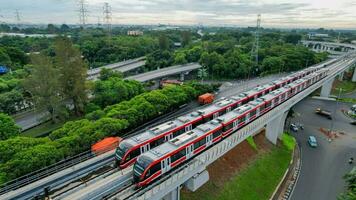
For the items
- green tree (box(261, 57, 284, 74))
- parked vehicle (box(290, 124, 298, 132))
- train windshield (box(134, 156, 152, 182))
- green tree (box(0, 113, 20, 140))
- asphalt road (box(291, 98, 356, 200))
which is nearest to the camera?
train windshield (box(134, 156, 152, 182))

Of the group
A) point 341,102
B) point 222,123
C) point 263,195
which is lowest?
point 263,195

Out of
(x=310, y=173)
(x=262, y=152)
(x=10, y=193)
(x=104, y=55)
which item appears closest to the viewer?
(x=10, y=193)

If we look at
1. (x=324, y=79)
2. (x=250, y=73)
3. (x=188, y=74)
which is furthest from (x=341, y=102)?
(x=188, y=74)

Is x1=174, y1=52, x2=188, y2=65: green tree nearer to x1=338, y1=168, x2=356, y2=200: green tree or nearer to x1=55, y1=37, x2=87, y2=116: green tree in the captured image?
x1=55, y1=37, x2=87, y2=116: green tree

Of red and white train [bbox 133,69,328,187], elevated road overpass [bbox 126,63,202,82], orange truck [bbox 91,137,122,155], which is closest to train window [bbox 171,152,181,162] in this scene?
red and white train [bbox 133,69,328,187]

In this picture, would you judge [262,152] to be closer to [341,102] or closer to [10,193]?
[10,193]

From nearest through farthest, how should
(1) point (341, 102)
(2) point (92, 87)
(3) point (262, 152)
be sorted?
(3) point (262, 152) → (2) point (92, 87) → (1) point (341, 102)

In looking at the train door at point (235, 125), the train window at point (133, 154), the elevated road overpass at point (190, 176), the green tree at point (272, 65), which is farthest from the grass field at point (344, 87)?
the train window at point (133, 154)
